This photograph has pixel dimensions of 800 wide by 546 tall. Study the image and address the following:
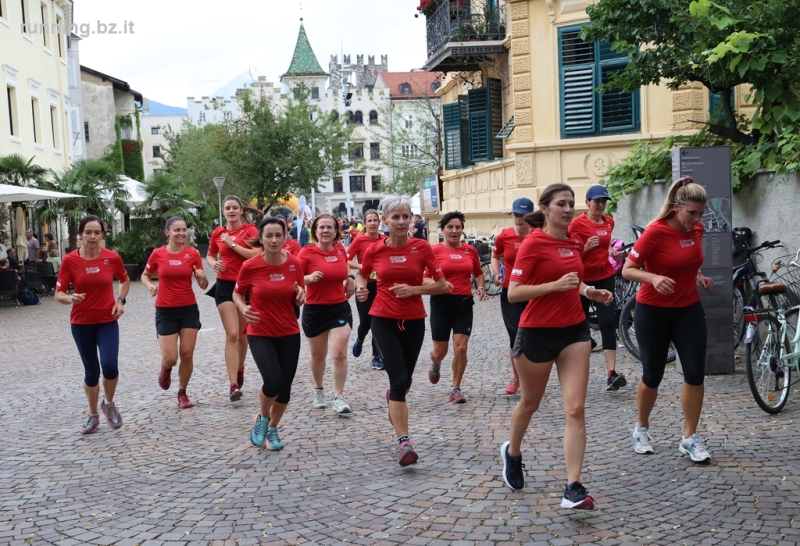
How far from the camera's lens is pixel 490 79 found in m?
21.6

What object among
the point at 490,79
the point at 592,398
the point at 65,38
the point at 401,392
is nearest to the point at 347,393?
the point at 592,398

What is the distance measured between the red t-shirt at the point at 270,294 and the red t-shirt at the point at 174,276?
75.7 inches

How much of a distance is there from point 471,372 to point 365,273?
140 inches

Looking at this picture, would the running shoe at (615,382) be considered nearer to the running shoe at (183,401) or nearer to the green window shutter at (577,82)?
the running shoe at (183,401)

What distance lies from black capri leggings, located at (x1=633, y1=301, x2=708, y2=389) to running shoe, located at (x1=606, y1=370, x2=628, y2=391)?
2.35m

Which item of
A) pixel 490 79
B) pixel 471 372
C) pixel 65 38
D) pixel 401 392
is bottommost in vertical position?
pixel 471 372

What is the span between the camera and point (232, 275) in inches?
367

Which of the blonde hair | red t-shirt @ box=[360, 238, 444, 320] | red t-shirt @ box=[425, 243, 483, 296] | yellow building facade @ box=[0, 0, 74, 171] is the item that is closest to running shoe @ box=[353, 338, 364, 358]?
red t-shirt @ box=[425, 243, 483, 296]

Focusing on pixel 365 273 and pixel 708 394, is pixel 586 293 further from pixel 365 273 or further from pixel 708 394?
pixel 708 394

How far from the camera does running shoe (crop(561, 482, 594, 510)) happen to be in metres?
5.15

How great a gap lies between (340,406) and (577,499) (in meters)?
3.46

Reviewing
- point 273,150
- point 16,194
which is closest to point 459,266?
point 16,194

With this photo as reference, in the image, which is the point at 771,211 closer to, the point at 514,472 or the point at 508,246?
the point at 508,246

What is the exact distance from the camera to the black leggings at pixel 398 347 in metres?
6.54
